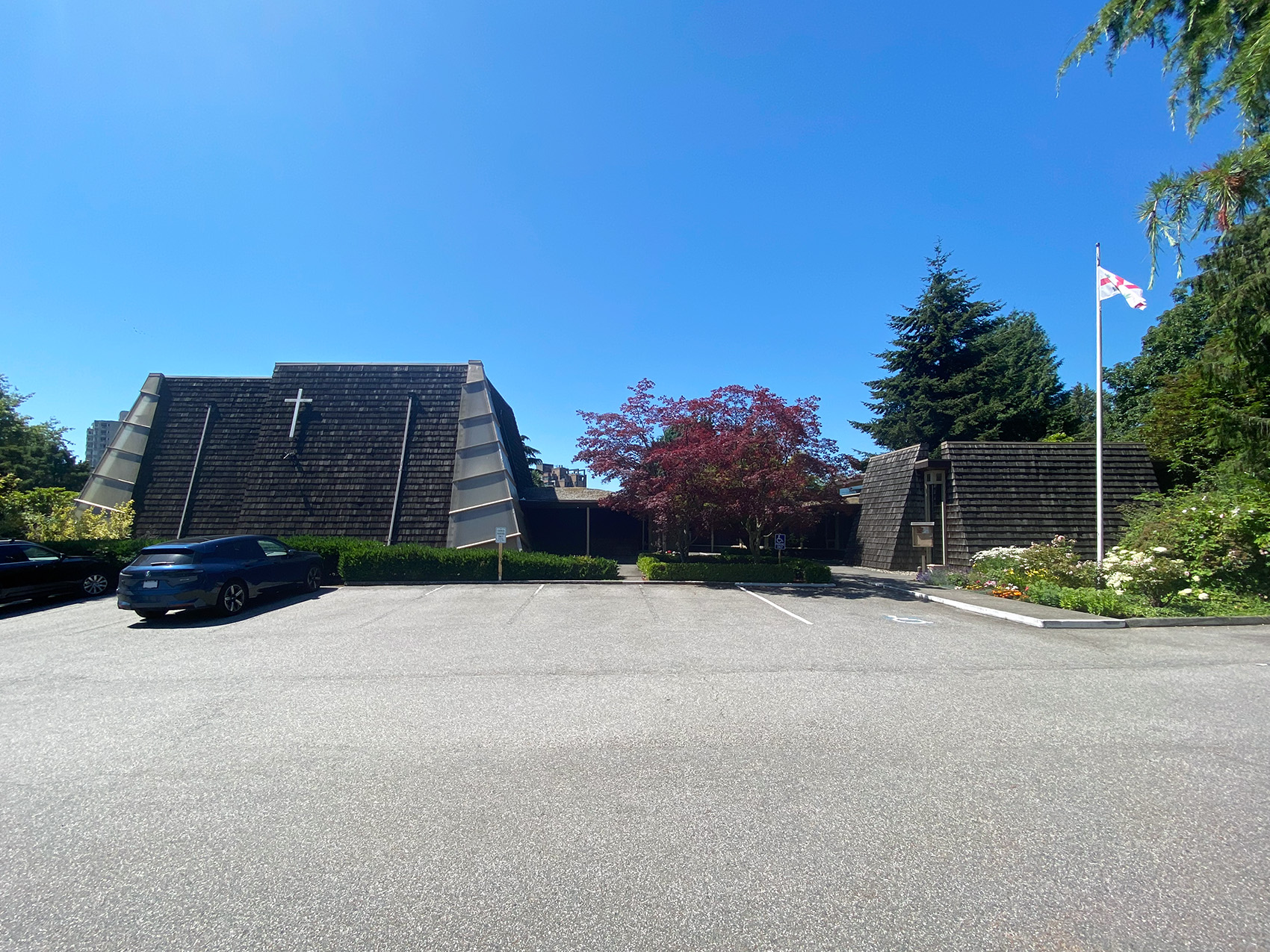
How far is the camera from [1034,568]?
14.3 metres

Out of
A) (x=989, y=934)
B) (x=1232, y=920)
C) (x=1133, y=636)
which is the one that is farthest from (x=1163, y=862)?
(x=1133, y=636)

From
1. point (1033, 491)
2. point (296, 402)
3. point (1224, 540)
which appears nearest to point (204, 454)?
point (296, 402)

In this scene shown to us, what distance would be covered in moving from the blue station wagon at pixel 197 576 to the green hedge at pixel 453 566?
3605 millimetres

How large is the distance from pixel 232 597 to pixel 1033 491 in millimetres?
21193

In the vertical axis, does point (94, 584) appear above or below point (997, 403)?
below

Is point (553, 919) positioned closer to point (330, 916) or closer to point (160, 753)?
point (330, 916)

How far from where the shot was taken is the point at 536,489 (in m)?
23.3

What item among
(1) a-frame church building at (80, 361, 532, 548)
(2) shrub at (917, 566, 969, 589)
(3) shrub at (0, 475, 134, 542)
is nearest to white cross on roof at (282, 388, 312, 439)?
(1) a-frame church building at (80, 361, 532, 548)

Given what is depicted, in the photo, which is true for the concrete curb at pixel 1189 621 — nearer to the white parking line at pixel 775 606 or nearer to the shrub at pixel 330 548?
the white parking line at pixel 775 606

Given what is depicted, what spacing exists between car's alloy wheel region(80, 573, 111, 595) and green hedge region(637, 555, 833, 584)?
1312 cm

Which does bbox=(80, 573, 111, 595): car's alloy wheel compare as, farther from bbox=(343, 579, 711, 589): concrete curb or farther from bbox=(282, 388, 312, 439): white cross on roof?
bbox=(282, 388, 312, 439): white cross on roof

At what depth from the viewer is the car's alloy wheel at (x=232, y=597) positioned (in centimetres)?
1094

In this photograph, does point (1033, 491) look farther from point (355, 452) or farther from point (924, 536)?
point (355, 452)

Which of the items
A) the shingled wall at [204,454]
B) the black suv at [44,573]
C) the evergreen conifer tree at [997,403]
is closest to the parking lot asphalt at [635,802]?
the black suv at [44,573]
